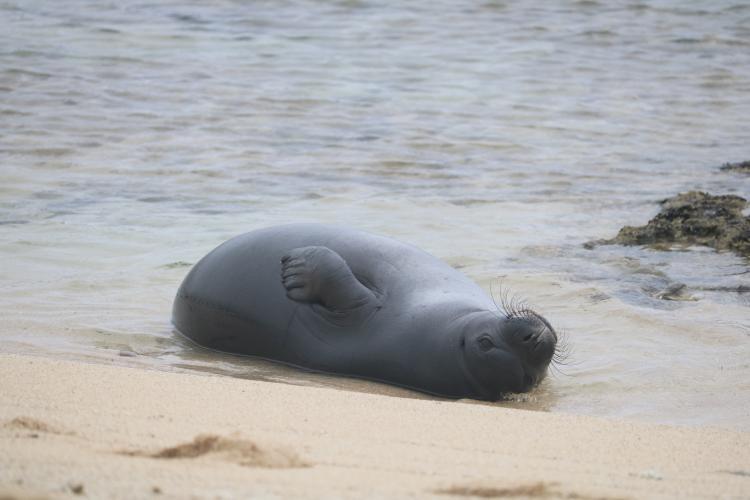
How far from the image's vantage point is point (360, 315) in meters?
5.18

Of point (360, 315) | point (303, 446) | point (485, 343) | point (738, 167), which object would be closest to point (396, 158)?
point (738, 167)

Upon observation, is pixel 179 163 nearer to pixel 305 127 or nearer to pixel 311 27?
pixel 305 127

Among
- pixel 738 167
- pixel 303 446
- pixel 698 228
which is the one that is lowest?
pixel 738 167

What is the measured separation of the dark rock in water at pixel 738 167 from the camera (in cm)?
1009

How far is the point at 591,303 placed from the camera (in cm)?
639

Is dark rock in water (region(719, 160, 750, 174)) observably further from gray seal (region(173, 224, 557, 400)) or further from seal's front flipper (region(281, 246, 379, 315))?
seal's front flipper (region(281, 246, 379, 315))

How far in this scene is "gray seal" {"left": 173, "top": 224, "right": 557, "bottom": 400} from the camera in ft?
15.5

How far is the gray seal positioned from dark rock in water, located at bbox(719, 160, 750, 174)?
5.17 metres

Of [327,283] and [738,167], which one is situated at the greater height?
[327,283]

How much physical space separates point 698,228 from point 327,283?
11.3 ft

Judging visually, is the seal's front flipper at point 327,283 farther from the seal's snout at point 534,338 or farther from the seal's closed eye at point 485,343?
the seal's snout at point 534,338

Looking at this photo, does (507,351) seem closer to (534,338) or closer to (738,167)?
(534,338)

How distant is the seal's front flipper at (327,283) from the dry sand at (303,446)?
0.91 m

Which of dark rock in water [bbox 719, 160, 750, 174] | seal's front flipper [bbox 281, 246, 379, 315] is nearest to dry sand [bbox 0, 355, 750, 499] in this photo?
seal's front flipper [bbox 281, 246, 379, 315]
